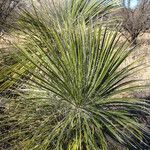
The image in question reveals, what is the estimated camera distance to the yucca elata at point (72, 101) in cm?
414

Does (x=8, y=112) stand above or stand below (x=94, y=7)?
below

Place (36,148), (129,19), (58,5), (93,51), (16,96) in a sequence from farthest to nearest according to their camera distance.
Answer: (129,19)
(58,5)
(16,96)
(93,51)
(36,148)

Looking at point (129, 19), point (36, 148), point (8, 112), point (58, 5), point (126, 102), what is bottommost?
point (36, 148)

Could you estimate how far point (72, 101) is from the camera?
4250 mm

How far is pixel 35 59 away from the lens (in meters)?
4.48

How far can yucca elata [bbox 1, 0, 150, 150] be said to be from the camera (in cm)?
414

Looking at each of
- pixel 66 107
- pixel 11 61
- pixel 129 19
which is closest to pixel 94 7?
pixel 11 61

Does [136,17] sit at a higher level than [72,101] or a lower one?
higher

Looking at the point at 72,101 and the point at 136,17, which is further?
the point at 136,17

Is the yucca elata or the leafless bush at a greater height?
the leafless bush

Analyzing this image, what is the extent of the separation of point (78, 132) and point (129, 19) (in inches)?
501

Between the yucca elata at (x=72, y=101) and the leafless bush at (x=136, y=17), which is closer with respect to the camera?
the yucca elata at (x=72, y=101)

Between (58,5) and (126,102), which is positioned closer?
(126,102)

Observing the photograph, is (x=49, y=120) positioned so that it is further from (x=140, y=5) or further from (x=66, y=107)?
(x=140, y=5)
